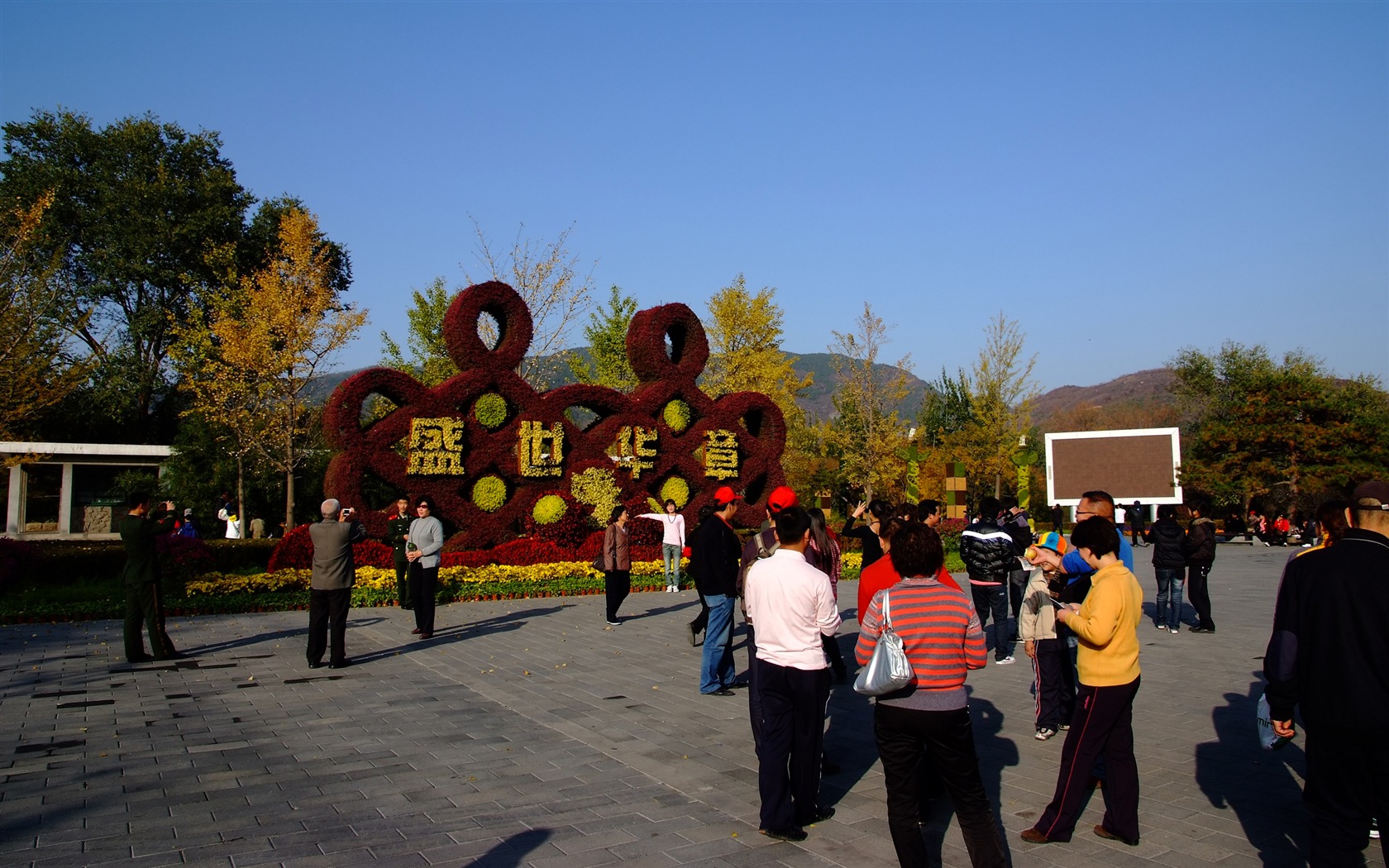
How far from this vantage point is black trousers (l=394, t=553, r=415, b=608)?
40.6ft

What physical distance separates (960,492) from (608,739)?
22.6 m

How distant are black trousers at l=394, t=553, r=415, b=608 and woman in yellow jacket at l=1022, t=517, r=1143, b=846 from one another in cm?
957

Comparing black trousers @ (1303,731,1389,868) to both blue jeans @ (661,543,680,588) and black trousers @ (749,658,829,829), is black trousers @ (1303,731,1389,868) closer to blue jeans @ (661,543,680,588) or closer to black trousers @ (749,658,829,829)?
black trousers @ (749,658,829,829)

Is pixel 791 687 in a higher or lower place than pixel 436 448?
lower

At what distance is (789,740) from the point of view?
4633 millimetres

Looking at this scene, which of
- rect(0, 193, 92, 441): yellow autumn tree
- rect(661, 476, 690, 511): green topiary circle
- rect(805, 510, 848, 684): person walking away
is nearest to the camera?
rect(805, 510, 848, 684): person walking away

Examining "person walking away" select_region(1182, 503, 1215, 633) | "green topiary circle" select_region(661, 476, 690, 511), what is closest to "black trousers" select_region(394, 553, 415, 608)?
"green topiary circle" select_region(661, 476, 690, 511)

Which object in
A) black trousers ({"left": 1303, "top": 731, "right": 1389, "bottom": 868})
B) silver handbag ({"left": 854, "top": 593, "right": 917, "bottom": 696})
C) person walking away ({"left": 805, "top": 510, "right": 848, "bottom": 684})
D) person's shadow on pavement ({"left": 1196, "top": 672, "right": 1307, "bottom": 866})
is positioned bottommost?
person's shadow on pavement ({"left": 1196, "top": 672, "right": 1307, "bottom": 866})

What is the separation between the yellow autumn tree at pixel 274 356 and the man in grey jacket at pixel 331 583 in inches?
748

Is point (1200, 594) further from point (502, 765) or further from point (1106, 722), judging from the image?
point (502, 765)

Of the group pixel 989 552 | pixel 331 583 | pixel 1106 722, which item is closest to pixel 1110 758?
pixel 1106 722

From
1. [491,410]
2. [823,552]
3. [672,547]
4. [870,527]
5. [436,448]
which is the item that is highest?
[491,410]

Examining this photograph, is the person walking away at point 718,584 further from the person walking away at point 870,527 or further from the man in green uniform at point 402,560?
the man in green uniform at point 402,560

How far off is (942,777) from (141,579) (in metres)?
8.18
